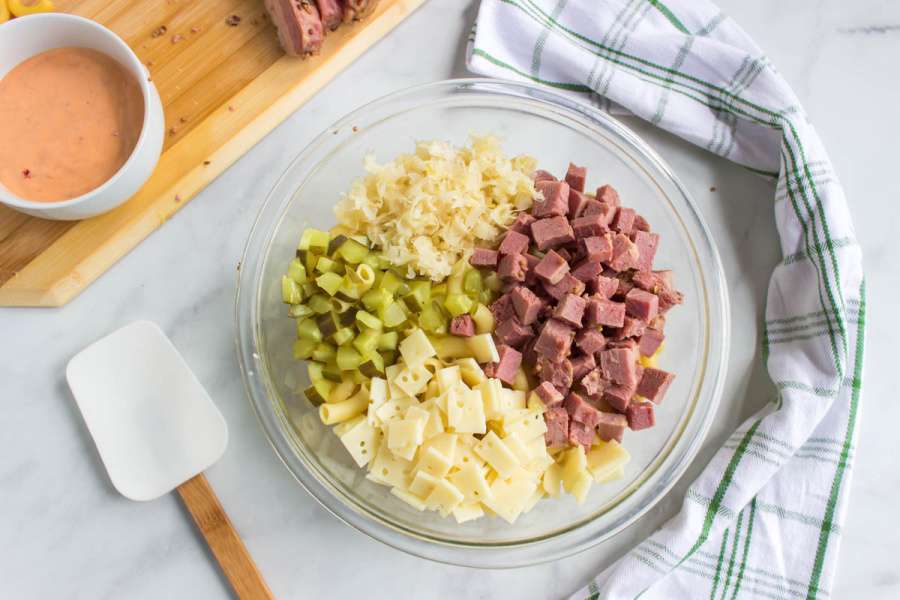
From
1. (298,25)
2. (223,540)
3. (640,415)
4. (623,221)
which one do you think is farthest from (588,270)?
(223,540)

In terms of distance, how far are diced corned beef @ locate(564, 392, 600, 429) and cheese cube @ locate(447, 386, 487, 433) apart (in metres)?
0.23

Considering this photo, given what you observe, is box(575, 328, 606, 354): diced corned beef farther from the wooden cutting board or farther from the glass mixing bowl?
the wooden cutting board

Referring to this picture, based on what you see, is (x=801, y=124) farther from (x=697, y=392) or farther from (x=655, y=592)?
(x=655, y=592)

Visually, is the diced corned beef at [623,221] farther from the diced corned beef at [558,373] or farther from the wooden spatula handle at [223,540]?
the wooden spatula handle at [223,540]

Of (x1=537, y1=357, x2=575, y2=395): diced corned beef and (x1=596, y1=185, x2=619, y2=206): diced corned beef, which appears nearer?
(x1=537, y1=357, x2=575, y2=395): diced corned beef

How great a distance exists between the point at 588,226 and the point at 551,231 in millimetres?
92

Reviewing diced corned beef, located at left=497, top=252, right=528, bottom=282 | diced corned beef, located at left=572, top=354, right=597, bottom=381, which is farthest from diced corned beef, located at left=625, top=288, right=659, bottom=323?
diced corned beef, located at left=497, top=252, right=528, bottom=282

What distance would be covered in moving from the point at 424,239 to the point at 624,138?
2.28 feet

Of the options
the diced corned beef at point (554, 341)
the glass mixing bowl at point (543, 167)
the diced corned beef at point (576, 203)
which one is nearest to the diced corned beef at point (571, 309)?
the diced corned beef at point (554, 341)

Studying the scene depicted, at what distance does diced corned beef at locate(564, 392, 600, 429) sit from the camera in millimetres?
1909

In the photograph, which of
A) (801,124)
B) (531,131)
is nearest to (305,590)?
(531,131)

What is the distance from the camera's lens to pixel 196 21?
2209 millimetres

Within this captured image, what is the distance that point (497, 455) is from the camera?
1851mm

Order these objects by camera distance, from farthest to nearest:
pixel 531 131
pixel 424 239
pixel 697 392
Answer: pixel 531 131 → pixel 697 392 → pixel 424 239
